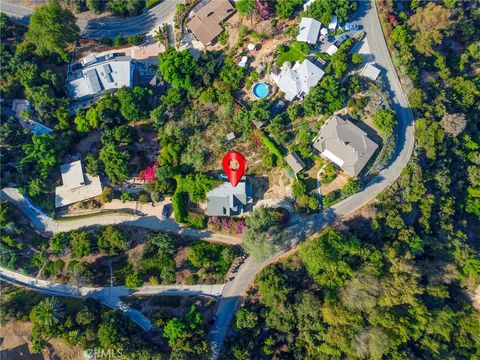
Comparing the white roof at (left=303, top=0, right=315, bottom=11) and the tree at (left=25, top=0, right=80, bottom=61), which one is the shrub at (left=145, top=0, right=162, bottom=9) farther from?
the white roof at (left=303, top=0, right=315, bottom=11)

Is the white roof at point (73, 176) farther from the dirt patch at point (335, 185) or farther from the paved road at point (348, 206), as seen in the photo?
the dirt patch at point (335, 185)

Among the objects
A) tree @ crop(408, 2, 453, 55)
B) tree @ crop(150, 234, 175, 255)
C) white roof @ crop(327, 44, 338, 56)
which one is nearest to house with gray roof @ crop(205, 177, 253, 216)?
tree @ crop(150, 234, 175, 255)

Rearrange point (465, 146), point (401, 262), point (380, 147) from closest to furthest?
point (401, 262) < point (380, 147) < point (465, 146)

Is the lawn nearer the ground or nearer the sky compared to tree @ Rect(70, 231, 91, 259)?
nearer the sky

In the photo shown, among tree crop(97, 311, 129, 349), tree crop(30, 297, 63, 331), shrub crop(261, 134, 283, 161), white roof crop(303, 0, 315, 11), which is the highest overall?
white roof crop(303, 0, 315, 11)

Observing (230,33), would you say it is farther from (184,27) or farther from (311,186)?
(311,186)

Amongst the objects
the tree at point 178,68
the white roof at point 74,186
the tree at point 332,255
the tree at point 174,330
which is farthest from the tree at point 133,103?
the tree at point 332,255

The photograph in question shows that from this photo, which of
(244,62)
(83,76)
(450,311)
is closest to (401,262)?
(450,311)

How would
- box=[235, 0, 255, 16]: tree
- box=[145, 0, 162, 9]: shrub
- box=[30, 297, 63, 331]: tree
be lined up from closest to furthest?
box=[30, 297, 63, 331]: tree
box=[235, 0, 255, 16]: tree
box=[145, 0, 162, 9]: shrub
